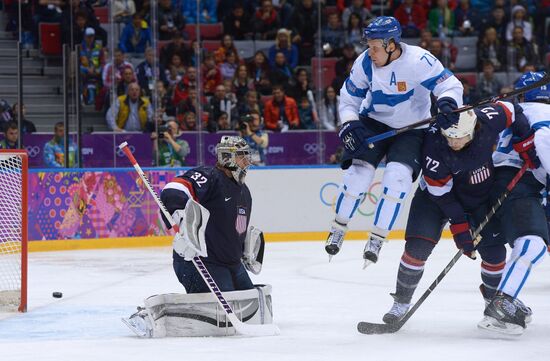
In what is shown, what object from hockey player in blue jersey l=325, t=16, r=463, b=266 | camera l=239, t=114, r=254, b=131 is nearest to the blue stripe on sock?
hockey player in blue jersey l=325, t=16, r=463, b=266

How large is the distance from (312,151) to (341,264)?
208 centimetres

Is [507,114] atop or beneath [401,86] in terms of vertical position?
beneath

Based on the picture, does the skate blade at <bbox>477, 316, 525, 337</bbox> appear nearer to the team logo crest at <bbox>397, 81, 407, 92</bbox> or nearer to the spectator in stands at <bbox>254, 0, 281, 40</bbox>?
the team logo crest at <bbox>397, 81, 407, 92</bbox>

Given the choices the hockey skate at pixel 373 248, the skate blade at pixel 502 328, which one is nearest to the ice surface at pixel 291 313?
the skate blade at pixel 502 328

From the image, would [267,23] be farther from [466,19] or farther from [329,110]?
[466,19]

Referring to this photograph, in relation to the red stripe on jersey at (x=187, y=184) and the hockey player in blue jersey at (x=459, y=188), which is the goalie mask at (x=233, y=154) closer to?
the red stripe on jersey at (x=187, y=184)

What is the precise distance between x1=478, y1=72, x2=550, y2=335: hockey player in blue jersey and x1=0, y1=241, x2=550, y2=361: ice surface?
5.0 inches

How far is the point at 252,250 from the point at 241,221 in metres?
0.17

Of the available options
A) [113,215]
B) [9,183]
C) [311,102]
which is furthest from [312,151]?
[9,183]

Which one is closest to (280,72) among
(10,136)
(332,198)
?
(332,198)

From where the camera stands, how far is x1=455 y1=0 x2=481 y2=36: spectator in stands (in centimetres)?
1237

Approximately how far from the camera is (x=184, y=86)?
1087cm

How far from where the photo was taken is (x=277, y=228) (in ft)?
35.7

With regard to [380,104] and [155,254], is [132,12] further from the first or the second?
[380,104]
